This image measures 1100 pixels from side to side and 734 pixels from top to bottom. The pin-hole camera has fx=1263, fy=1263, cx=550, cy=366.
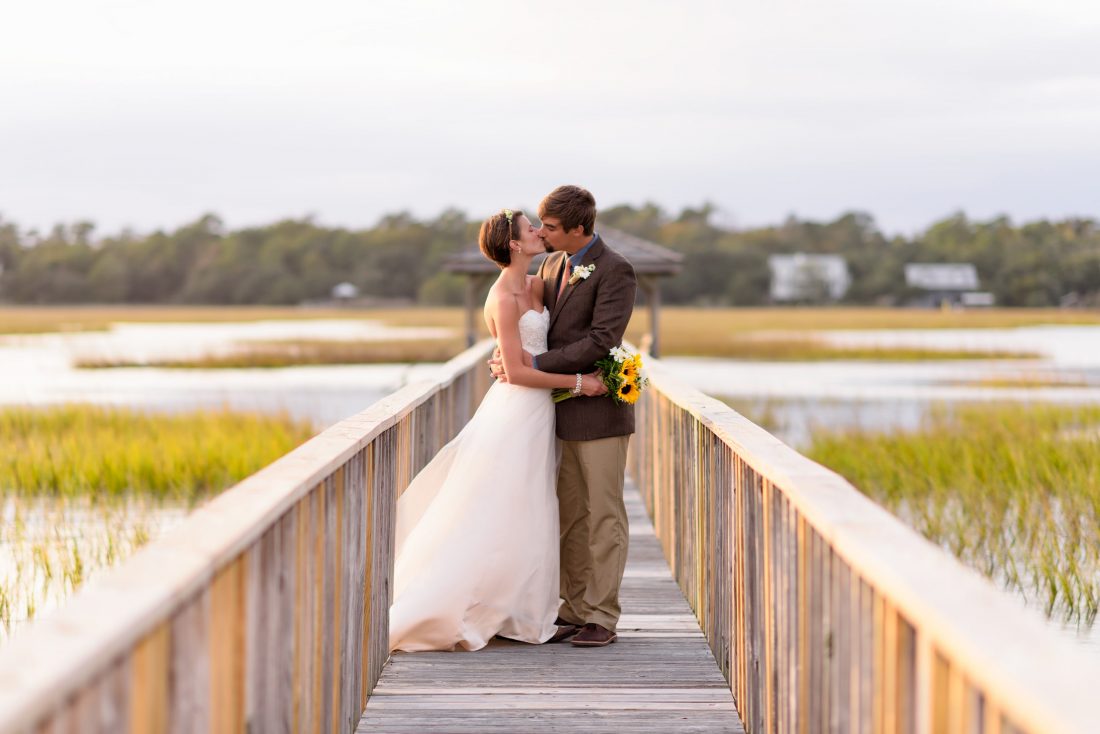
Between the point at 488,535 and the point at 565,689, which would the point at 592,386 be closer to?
the point at 488,535

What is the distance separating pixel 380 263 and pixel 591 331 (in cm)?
8327

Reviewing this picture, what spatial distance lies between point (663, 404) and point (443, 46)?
62229 millimetres

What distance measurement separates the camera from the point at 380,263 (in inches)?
3430

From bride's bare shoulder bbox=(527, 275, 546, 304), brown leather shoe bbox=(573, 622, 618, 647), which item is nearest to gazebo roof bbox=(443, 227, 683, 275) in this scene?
bride's bare shoulder bbox=(527, 275, 546, 304)

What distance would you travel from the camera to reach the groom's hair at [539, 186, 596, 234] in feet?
16.1

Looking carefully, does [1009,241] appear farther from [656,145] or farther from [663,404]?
[663,404]

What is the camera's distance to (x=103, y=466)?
41.8 ft

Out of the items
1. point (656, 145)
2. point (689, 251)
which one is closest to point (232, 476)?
point (689, 251)

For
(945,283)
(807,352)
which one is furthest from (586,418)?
(945,283)

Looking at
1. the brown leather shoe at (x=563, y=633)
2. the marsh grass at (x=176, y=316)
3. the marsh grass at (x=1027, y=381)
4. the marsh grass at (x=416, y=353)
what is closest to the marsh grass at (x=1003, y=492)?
the brown leather shoe at (x=563, y=633)

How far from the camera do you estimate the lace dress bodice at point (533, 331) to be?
5.11 m

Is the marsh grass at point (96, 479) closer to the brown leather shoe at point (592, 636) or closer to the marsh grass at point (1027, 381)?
the brown leather shoe at point (592, 636)

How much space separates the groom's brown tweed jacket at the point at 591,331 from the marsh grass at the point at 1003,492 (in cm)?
400

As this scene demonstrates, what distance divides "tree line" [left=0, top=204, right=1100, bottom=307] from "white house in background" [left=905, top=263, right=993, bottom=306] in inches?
29.8
